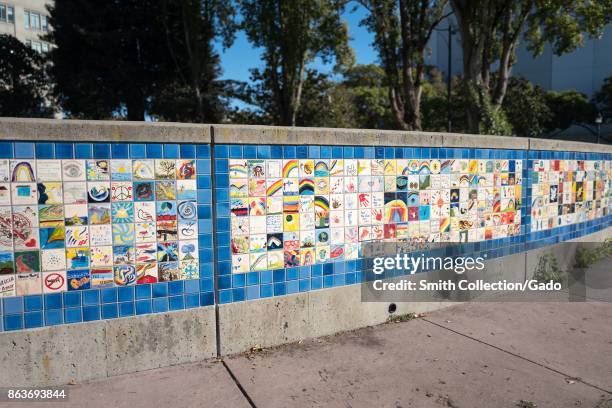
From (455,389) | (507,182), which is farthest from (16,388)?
(507,182)

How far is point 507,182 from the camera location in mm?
6676

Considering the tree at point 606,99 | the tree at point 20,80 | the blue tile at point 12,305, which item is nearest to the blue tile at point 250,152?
the blue tile at point 12,305

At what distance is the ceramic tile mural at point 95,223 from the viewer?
146 inches

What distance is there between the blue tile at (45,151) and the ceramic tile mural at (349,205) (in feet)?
4.79

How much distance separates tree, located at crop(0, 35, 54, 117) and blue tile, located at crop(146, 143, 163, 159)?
77.6 feet

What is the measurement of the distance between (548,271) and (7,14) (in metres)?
63.3

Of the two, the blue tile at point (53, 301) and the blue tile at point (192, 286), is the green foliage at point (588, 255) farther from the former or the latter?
the blue tile at point (53, 301)

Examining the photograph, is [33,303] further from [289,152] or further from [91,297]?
[289,152]

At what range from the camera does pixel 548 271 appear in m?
7.30

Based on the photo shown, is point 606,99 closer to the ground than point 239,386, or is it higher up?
higher up

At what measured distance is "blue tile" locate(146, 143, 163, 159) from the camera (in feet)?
13.5

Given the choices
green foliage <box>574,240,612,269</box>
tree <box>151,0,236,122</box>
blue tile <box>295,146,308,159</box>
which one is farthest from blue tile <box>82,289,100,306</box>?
tree <box>151,0,236,122</box>

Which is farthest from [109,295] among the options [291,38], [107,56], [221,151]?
[107,56]
